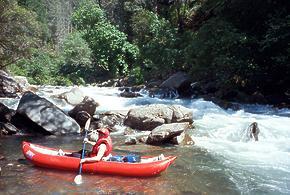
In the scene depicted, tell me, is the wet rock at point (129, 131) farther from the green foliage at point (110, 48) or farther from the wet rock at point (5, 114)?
the green foliage at point (110, 48)

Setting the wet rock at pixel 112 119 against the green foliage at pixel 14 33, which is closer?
the wet rock at pixel 112 119

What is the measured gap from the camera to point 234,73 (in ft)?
51.7

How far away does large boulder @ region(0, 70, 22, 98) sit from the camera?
16.5m

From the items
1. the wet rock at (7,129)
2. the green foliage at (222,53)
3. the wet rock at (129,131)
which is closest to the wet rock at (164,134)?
the wet rock at (129,131)

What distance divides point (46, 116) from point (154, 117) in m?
2.99

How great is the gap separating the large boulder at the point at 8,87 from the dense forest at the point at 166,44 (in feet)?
2.51

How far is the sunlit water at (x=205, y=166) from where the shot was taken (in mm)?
7383

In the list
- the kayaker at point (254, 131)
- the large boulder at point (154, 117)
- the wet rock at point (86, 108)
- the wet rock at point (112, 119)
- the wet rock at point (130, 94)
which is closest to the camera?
the kayaker at point (254, 131)

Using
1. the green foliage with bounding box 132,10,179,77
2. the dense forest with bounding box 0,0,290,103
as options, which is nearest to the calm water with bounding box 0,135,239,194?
the dense forest with bounding box 0,0,290,103

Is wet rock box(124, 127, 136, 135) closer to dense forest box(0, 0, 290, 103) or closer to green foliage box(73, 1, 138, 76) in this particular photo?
dense forest box(0, 0, 290, 103)

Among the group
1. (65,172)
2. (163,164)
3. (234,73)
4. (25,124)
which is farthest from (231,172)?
(234,73)

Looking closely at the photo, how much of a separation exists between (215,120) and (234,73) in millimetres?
3542

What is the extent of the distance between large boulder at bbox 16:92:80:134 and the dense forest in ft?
13.6

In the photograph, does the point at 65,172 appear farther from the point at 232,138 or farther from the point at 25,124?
the point at 232,138
